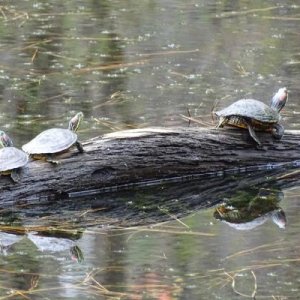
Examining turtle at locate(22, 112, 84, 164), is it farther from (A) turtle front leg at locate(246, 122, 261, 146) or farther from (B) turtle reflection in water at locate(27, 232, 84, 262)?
(A) turtle front leg at locate(246, 122, 261, 146)

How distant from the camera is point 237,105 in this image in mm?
6805

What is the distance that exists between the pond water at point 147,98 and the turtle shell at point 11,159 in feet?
1.46

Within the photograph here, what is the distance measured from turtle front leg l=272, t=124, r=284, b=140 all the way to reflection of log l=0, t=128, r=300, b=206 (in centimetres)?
4

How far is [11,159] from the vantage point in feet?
19.6

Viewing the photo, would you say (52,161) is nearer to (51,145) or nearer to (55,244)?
(51,145)

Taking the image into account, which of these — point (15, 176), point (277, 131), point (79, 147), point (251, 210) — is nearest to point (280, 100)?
point (277, 131)

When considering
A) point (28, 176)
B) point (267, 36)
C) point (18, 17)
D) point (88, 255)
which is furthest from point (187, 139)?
point (18, 17)

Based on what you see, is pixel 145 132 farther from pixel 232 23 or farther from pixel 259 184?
pixel 232 23

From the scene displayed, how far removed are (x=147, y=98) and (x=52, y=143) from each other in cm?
231

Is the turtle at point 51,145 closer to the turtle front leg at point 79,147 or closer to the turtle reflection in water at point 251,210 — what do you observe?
the turtle front leg at point 79,147

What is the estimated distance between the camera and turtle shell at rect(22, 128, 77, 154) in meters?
6.17

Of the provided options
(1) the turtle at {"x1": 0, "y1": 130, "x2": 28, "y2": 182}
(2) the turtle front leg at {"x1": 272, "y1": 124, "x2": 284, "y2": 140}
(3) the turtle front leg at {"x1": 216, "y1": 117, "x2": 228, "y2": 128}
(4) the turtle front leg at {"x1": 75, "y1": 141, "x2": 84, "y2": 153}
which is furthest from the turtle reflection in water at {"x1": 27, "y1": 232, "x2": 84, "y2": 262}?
(2) the turtle front leg at {"x1": 272, "y1": 124, "x2": 284, "y2": 140}

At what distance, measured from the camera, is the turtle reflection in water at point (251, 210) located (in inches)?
235

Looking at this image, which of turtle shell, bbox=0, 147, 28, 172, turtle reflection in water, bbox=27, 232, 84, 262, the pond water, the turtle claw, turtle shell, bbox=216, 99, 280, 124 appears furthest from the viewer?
turtle shell, bbox=216, 99, 280, 124
